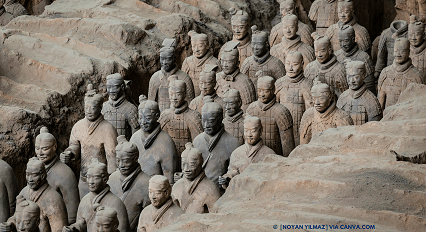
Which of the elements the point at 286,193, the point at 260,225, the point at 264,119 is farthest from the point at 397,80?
the point at 260,225

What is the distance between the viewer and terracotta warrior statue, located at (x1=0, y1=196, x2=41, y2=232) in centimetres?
640

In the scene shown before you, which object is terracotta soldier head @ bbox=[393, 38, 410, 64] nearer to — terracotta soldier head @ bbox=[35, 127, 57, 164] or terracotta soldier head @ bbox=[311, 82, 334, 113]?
terracotta soldier head @ bbox=[311, 82, 334, 113]

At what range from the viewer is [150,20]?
440 inches

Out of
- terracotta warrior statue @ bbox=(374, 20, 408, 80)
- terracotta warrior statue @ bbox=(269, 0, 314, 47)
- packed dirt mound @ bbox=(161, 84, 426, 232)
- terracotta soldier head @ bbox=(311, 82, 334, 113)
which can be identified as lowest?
terracotta warrior statue @ bbox=(374, 20, 408, 80)

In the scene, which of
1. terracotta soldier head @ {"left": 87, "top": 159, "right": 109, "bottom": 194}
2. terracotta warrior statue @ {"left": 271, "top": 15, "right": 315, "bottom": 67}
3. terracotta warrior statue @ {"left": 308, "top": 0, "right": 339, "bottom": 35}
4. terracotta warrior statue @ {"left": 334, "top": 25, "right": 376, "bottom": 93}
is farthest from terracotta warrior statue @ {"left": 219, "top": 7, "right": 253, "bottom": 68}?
terracotta soldier head @ {"left": 87, "top": 159, "right": 109, "bottom": 194}

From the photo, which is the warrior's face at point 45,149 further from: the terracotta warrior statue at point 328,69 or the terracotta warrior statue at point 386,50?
the terracotta warrior statue at point 386,50

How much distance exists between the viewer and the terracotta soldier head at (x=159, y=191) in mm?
6223

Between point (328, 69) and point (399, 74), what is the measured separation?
0.87 metres

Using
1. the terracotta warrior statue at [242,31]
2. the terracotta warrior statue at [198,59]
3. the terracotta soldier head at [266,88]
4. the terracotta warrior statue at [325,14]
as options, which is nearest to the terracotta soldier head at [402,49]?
the terracotta soldier head at [266,88]

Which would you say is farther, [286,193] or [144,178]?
[144,178]

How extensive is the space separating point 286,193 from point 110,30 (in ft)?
19.2

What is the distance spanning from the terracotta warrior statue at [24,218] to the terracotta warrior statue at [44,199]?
342 millimetres

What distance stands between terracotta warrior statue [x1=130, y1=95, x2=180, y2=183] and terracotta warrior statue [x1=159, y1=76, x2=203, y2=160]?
524mm

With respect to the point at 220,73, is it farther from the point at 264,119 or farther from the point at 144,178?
the point at 144,178
